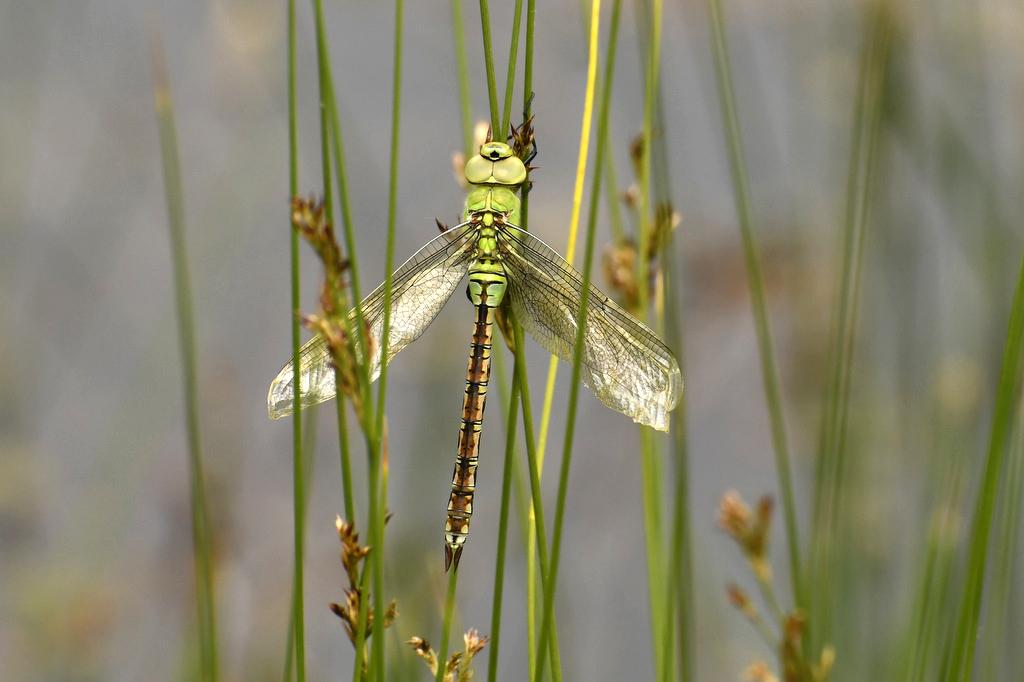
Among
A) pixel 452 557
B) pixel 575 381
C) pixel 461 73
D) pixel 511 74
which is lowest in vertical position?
pixel 452 557

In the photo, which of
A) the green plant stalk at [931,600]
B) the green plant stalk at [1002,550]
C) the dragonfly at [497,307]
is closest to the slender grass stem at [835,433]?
the green plant stalk at [931,600]

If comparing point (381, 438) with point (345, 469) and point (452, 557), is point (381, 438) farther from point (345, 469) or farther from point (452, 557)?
point (452, 557)

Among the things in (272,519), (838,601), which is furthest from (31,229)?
(838,601)

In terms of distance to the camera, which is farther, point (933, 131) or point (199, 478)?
point (933, 131)

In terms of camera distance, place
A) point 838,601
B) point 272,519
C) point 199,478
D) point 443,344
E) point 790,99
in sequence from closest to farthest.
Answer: point 199,478, point 838,601, point 443,344, point 790,99, point 272,519

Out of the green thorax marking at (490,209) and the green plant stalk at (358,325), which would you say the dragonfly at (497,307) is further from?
the green plant stalk at (358,325)

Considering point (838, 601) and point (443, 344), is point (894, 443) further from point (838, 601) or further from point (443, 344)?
point (443, 344)

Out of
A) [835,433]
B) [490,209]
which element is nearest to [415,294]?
[490,209]
